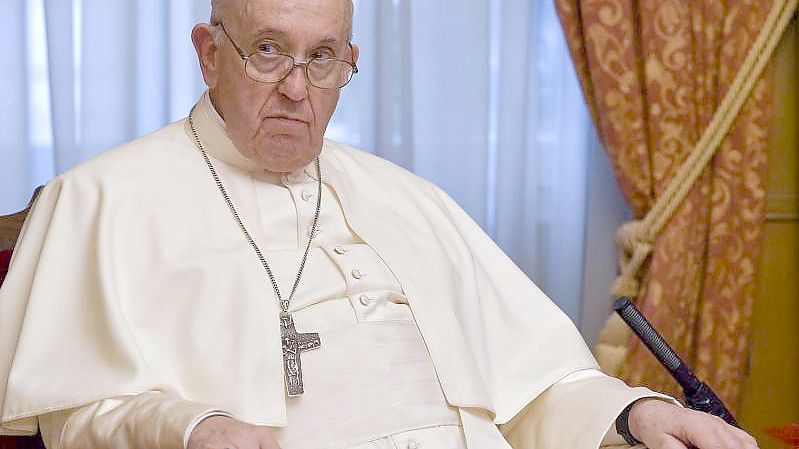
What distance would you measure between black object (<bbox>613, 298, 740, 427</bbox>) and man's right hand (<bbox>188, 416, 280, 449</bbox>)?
708 mm

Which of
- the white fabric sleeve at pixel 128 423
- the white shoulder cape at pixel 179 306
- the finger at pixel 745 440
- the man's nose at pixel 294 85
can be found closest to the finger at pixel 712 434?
the finger at pixel 745 440

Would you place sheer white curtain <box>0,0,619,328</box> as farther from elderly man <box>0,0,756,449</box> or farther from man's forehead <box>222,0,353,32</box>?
man's forehead <box>222,0,353,32</box>

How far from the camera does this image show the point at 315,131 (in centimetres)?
235

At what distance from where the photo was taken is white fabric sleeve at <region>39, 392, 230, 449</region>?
1.80 meters

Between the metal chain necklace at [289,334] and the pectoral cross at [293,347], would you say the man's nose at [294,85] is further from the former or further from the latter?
the pectoral cross at [293,347]

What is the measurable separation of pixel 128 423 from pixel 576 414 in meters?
0.93

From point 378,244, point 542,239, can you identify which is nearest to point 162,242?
point 378,244

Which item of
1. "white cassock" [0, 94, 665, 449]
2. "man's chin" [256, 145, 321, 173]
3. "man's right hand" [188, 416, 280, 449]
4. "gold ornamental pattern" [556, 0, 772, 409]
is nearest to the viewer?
"man's right hand" [188, 416, 280, 449]

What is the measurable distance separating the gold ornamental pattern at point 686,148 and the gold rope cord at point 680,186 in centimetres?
3

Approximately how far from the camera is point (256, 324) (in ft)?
7.04

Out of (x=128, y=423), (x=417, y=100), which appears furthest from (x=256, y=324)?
(x=417, y=100)

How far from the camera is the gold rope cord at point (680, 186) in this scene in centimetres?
375

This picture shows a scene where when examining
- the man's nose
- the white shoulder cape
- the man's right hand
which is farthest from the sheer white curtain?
the man's right hand

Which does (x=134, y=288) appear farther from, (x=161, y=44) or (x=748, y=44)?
(x=748, y=44)
